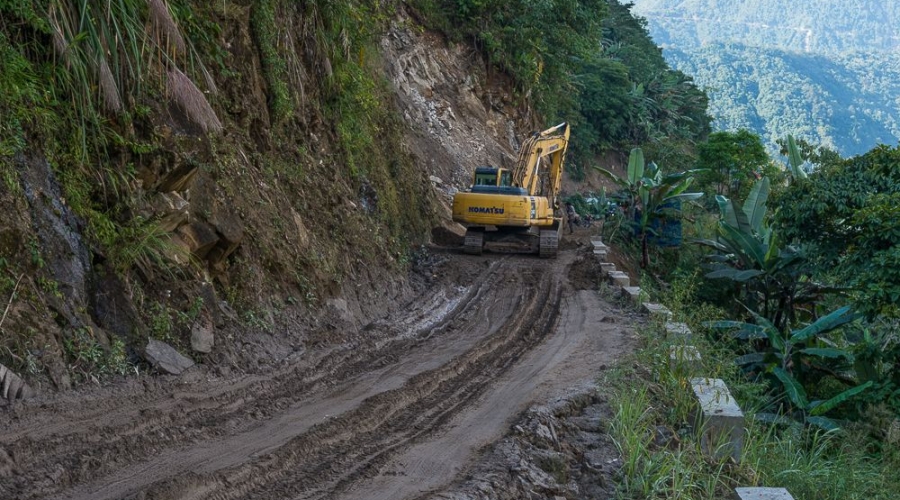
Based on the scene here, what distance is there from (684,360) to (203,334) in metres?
4.76

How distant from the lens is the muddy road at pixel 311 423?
205 inches

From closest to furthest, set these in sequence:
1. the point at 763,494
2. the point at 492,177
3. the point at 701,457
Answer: the point at 763,494 → the point at 701,457 → the point at 492,177

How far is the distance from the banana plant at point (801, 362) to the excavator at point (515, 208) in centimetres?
754

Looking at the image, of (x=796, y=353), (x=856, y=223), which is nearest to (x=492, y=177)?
(x=796, y=353)

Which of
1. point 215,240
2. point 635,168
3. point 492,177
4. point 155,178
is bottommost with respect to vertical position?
point 215,240

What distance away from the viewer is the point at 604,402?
8.10m

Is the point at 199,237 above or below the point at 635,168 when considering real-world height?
→ below

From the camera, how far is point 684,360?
8.47 m

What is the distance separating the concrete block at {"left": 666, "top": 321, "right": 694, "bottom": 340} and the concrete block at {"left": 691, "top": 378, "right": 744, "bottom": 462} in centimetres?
258

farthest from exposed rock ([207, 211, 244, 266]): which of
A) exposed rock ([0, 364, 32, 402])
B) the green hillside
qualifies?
the green hillside

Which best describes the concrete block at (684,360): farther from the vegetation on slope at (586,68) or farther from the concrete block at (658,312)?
the vegetation on slope at (586,68)

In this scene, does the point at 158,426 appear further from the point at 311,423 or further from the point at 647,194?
the point at 647,194

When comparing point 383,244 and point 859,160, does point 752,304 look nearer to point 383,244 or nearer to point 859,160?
point 859,160

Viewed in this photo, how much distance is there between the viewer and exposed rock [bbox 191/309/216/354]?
780 cm
